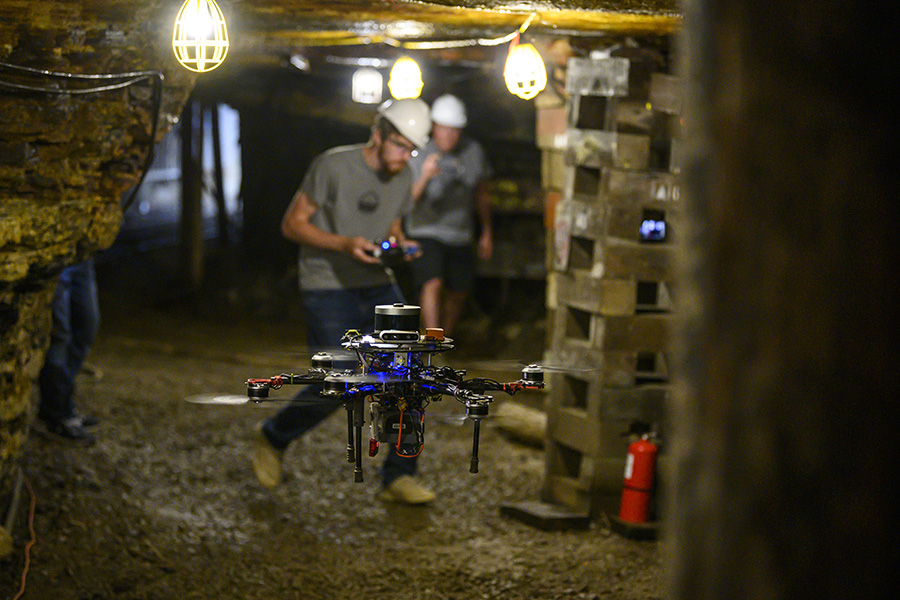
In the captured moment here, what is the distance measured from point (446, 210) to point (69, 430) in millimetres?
4014

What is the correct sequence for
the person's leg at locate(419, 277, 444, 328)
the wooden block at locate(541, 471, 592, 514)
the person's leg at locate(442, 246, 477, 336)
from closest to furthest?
the wooden block at locate(541, 471, 592, 514)
the person's leg at locate(419, 277, 444, 328)
the person's leg at locate(442, 246, 477, 336)

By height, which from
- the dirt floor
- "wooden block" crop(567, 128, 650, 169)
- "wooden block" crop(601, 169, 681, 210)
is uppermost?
"wooden block" crop(567, 128, 650, 169)

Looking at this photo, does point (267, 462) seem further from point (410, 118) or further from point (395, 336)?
point (395, 336)

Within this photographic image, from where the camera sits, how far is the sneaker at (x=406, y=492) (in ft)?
17.9

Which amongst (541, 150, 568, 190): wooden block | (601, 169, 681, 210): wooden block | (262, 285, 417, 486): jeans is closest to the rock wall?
(262, 285, 417, 486): jeans

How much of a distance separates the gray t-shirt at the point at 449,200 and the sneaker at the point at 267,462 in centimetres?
→ 345

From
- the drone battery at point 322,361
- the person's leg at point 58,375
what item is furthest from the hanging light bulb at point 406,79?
the drone battery at point 322,361

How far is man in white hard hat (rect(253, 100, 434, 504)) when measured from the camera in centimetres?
525

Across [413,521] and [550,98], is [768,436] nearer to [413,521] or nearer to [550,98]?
[413,521]

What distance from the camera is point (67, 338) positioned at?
19.8 feet

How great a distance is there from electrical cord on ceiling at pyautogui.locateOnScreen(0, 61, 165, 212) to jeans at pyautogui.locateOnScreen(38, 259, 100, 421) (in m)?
1.55

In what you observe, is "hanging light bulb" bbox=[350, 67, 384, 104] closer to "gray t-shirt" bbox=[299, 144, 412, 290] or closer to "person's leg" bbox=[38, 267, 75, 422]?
"gray t-shirt" bbox=[299, 144, 412, 290]

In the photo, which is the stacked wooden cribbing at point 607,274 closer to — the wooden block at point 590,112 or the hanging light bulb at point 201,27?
the wooden block at point 590,112

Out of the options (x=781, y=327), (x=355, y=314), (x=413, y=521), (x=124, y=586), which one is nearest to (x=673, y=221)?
(x=355, y=314)
